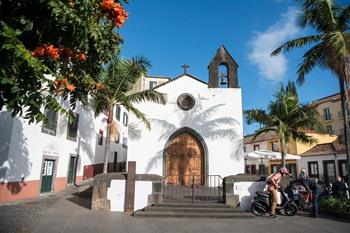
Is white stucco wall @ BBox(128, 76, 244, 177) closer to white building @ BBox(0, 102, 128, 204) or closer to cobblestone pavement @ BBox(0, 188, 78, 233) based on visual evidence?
white building @ BBox(0, 102, 128, 204)

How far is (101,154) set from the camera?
23.5 m

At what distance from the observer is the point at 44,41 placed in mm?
4520

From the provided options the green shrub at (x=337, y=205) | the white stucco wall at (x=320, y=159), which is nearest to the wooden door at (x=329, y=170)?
the white stucco wall at (x=320, y=159)

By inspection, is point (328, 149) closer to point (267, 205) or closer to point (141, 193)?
point (267, 205)

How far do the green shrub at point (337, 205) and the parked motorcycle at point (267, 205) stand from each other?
154 centimetres

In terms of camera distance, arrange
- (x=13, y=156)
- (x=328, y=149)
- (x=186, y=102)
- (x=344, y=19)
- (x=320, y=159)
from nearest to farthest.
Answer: (x=344, y=19) < (x=13, y=156) < (x=186, y=102) < (x=328, y=149) < (x=320, y=159)

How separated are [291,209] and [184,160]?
6.50 metres

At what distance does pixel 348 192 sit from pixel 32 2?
12764mm

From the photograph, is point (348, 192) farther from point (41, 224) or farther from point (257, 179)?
point (41, 224)

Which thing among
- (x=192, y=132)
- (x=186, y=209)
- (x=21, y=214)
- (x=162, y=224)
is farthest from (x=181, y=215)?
(x=192, y=132)

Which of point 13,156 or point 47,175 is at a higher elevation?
point 13,156

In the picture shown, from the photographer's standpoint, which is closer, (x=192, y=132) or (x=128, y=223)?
(x=128, y=223)

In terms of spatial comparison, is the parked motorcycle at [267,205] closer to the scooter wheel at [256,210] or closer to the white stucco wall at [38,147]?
the scooter wheel at [256,210]

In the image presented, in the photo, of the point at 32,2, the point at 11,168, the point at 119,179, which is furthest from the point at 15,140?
the point at 32,2
